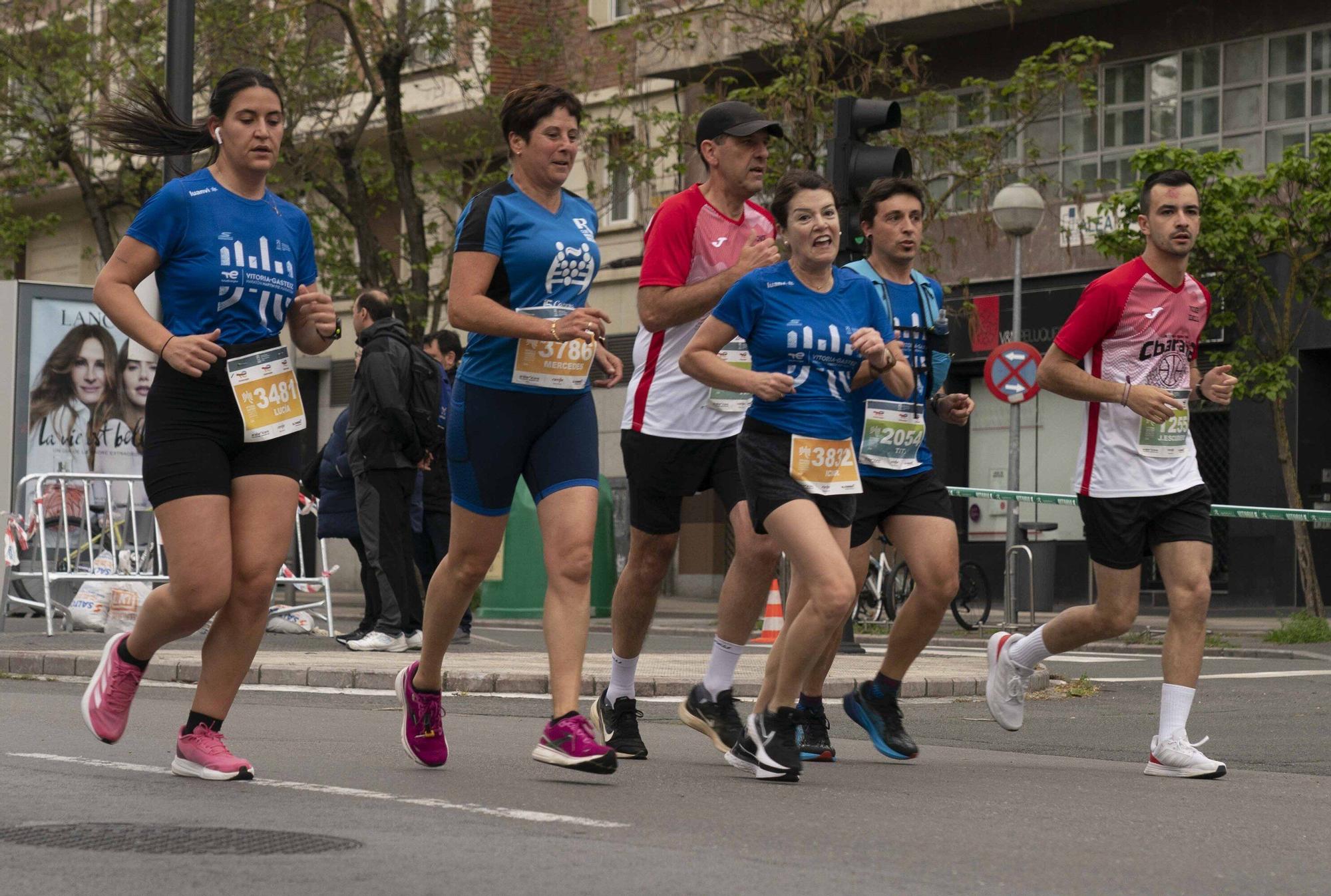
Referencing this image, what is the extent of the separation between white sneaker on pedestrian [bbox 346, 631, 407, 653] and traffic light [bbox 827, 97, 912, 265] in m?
3.82

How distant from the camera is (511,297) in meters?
6.95

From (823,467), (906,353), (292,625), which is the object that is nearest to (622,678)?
(823,467)

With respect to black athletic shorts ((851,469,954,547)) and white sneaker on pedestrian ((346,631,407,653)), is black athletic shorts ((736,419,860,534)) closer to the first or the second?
black athletic shorts ((851,469,954,547))

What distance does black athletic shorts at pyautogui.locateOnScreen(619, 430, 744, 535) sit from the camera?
7715 mm

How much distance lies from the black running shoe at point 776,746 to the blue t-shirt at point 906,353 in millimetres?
1135

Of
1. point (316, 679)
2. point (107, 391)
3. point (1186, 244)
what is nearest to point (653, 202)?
point (107, 391)

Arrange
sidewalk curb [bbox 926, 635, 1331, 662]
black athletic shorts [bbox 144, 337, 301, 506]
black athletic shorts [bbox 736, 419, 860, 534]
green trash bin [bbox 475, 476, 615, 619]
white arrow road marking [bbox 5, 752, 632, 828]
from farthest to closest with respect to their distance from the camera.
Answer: green trash bin [bbox 475, 476, 615, 619]
sidewalk curb [bbox 926, 635, 1331, 662]
black athletic shorts [bbox 736, 419, 860, 534]
black athletic shorts [bbox 144, 337, 301, 506]
white arrow road marking [bbox 5, 752, 632, 828]

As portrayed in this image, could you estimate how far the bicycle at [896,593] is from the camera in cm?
2308

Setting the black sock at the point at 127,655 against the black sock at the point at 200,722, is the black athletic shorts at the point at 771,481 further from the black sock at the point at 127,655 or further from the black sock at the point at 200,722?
the black sock at the point at 127,655

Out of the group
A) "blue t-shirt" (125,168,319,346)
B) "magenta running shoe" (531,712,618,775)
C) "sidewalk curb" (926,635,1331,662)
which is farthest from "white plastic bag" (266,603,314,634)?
"magenta running shoe" (531,712,618,775)

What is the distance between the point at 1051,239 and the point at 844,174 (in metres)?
14.5

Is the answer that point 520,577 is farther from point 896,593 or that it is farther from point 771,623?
point 771,623

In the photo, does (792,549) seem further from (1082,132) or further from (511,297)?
(1082,132)

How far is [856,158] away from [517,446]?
6.12 meters
